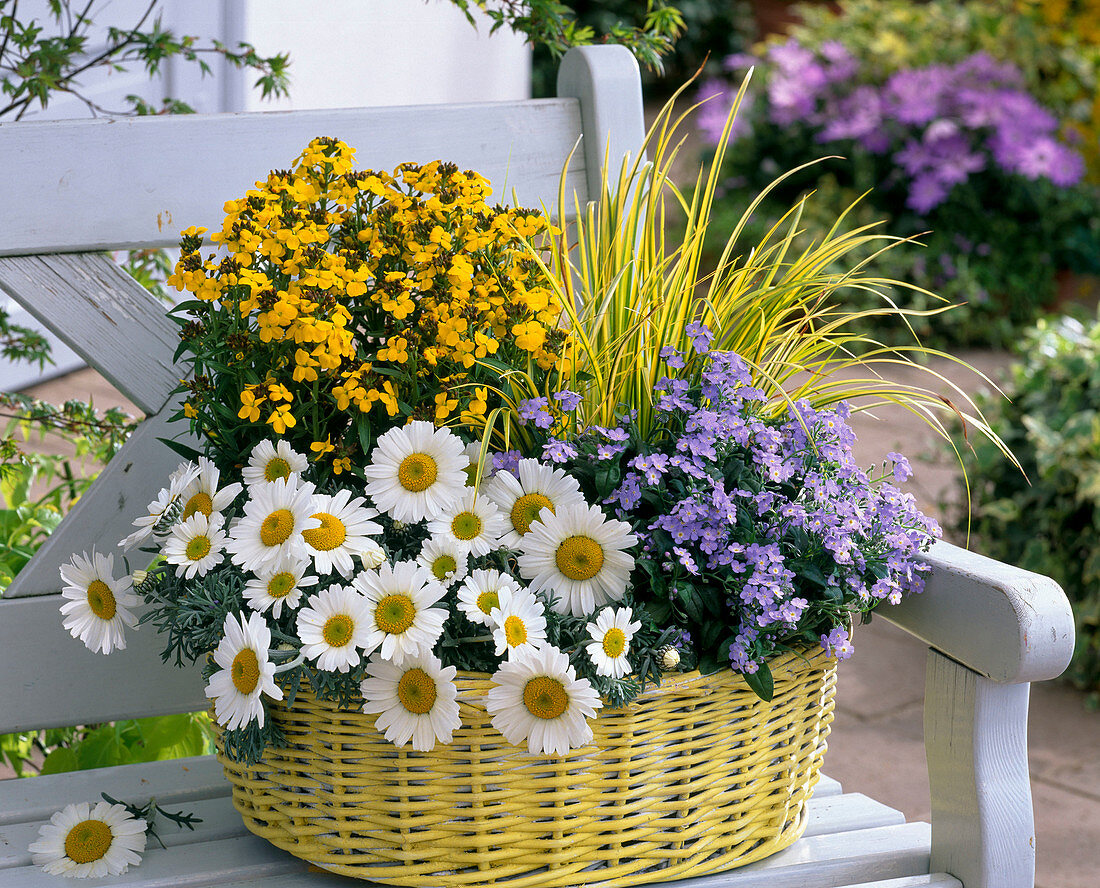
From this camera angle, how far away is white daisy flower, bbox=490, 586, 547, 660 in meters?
1.01

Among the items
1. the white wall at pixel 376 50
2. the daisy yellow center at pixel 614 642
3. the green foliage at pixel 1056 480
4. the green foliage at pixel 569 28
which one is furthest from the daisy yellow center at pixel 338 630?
the white wall at pixel 376 50

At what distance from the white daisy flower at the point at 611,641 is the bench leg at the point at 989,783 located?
40 cm

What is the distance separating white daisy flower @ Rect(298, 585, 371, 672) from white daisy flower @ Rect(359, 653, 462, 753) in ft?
0.10

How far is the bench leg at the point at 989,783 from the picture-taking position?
1.20 m

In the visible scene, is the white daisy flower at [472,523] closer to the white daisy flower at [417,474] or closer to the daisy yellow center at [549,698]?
the white daisy flower at [417,474]

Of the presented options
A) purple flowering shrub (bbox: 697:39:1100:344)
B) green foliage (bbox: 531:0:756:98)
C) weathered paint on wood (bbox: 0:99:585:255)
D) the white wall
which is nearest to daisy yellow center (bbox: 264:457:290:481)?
weathered paint on wood (bbox: 0:99:585:255)

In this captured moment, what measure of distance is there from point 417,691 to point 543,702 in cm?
11

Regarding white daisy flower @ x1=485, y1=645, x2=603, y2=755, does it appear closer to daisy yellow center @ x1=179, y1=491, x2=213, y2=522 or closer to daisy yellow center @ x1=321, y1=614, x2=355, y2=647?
daisy yellow center @ x1=321, y1=614, x2=355, y2=647

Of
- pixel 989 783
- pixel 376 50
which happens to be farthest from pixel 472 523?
pixel 376 50

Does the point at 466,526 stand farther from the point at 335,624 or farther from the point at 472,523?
the point at 335,624

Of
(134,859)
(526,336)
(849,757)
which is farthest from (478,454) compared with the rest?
(849,757)

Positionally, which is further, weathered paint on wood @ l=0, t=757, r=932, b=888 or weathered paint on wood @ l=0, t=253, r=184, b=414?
weathered paint on wood @ l=0, t=253, r=184, b=414

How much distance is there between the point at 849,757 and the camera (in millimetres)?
2635

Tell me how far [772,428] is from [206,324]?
1.89 ft
